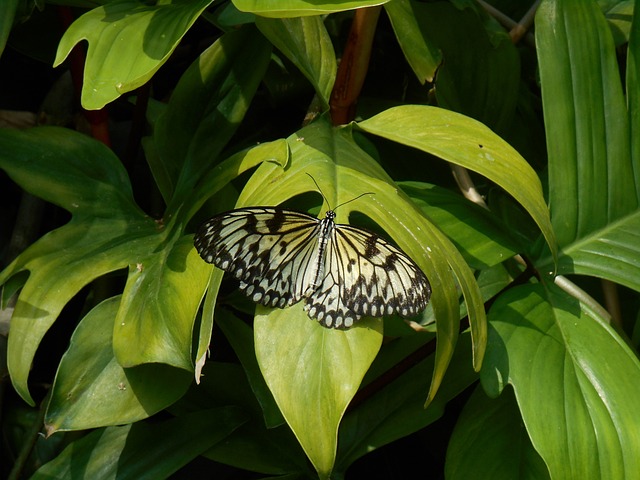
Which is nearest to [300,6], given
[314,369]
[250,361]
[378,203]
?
[378,203]

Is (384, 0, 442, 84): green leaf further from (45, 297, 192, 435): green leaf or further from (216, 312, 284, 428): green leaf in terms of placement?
(45, 297, 192, 435): green leaf

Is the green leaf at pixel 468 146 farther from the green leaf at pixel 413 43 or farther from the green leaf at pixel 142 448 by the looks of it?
the green leaf at pixel 142 448

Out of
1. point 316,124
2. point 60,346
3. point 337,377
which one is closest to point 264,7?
point 316,124

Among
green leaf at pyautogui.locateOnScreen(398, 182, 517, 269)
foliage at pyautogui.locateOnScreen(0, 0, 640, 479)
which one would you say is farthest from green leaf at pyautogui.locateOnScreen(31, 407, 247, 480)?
green leaf at pyautogui.locateOnScreen(398, 182, 517, 269)

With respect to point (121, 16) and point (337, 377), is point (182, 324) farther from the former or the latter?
point (121, 16)

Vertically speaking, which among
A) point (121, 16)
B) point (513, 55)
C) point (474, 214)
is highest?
point (121, 16)

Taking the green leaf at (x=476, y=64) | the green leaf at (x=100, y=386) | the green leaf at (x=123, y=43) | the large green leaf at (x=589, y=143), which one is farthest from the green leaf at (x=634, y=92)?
the green leaf at (x=100, y=386)
